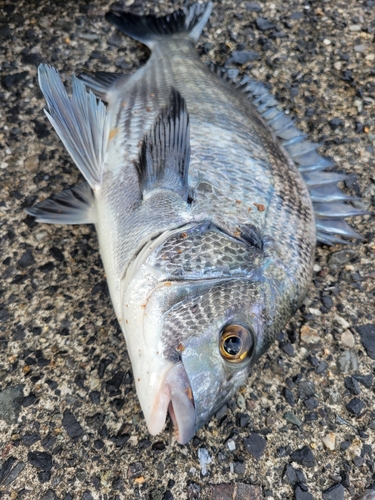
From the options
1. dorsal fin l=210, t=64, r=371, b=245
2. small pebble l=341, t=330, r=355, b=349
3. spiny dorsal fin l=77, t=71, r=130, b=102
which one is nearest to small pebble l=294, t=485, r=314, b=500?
small pebble l=341, t=330, r=355, b=349

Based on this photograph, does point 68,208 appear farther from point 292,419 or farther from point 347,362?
point 347,362

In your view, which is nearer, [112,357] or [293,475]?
[293,475]

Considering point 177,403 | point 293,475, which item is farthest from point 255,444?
point 177,403

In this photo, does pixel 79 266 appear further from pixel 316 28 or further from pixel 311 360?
pixel 316 28

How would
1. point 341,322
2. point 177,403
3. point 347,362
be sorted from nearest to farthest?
point 177,403, point 347,362, point 341,322

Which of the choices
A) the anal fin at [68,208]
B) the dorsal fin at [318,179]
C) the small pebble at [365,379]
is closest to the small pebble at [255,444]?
the small pebble at [365,379]

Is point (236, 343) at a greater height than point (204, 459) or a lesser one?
greater

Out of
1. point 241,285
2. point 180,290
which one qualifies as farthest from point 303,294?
point 180,290
